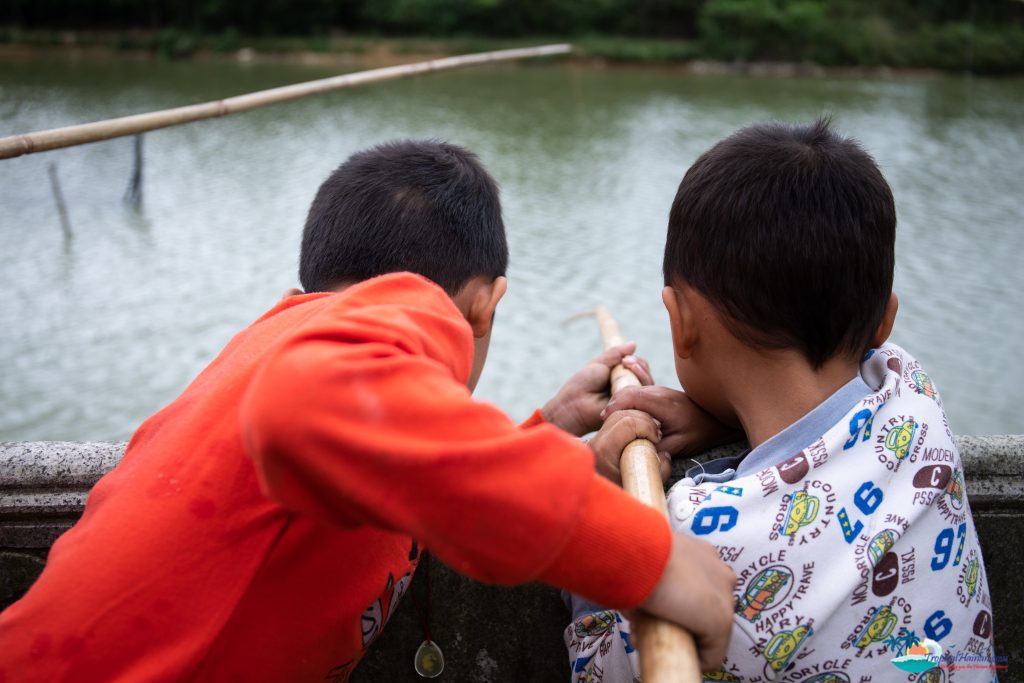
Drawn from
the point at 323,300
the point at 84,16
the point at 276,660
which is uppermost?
the point at 323,300

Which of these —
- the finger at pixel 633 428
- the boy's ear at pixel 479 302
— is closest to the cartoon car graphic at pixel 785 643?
the finger at pixel 633 428

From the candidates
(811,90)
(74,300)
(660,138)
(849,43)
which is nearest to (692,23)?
(849,43)

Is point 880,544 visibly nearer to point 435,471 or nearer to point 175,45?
point 435,471

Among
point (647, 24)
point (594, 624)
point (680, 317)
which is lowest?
point (647, 24)

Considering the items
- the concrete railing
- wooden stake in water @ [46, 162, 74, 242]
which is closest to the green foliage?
wooden stake in water @ [46, 162, 74, 242]

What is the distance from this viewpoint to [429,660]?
5.40ft

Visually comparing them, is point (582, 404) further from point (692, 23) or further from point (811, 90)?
point (692, 23)

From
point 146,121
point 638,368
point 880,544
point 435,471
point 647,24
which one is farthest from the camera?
point 647,24

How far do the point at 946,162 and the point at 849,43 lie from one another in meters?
16.3

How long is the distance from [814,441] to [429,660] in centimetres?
81

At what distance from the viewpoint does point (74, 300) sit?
7.98m

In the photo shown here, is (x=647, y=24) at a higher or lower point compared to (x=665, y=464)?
lower

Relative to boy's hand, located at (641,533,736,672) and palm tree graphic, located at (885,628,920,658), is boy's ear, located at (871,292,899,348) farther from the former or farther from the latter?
boy's hand, located at (641,533,736,672)

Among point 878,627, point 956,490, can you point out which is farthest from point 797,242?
point 878,627
